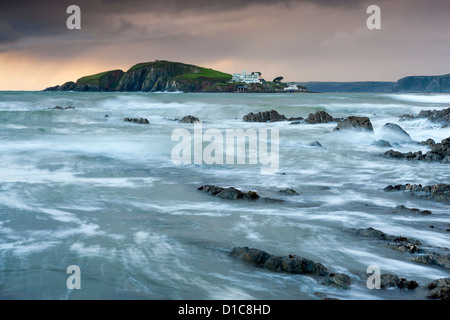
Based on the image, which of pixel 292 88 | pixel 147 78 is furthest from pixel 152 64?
pixel 292 88

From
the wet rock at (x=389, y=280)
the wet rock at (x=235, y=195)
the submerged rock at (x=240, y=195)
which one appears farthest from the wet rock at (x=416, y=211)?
the wet rock at (x=389, y=280)

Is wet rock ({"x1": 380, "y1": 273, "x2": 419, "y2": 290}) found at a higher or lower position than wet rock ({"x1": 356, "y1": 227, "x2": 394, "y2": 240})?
lower

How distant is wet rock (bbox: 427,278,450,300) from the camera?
4195 mm

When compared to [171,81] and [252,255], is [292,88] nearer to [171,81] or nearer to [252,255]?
[171,81]

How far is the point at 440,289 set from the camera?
14.0 ft

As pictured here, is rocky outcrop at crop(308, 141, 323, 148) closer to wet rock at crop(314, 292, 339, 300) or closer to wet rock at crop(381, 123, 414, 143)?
wet rock at crop(381, 123, 414, 143)

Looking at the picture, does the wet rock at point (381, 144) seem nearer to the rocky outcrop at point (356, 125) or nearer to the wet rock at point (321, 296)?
the rocky outcrop at point (356, 125)

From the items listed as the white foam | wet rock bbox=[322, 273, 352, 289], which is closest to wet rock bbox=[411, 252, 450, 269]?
wet rock bbox=[322, 273, 352, 289]

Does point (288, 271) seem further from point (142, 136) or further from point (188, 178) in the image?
point (142, 136)

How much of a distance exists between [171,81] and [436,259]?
6034 inches

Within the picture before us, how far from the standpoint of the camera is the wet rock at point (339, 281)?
4.48m

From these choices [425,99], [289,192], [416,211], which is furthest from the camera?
[425,99]

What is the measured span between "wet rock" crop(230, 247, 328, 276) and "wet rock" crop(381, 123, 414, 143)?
13.5m
